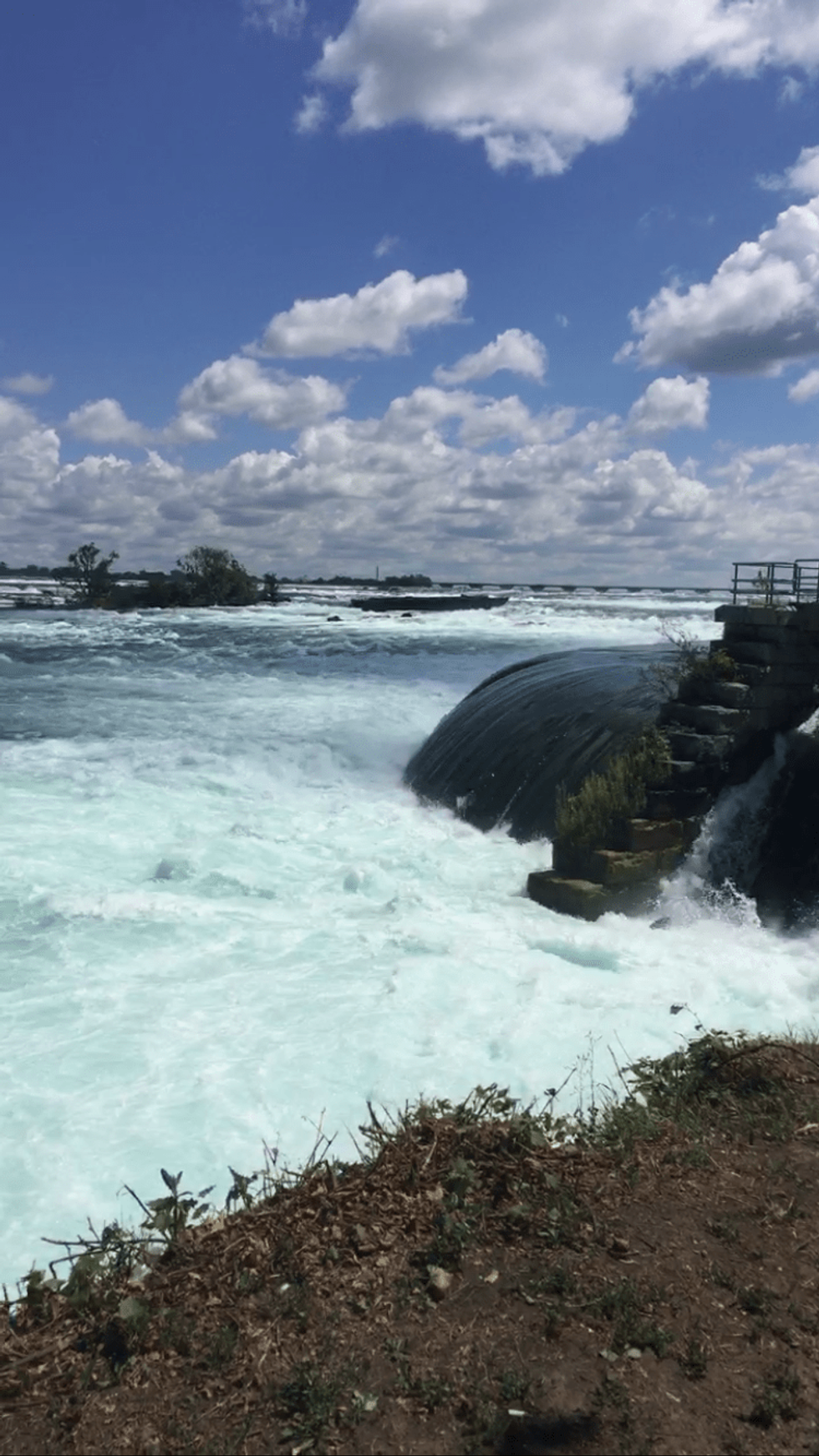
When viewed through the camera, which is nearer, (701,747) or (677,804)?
(677,804)

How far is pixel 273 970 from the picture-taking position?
10000mm

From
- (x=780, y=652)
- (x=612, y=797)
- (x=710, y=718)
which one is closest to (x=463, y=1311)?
(x=612, y=797)

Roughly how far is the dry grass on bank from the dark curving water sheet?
1035cm

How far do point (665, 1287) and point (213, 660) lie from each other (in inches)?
1686

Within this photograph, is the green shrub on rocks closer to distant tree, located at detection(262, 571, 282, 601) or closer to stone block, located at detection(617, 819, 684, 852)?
stone block, located at detection(617, 819, 684, 852)

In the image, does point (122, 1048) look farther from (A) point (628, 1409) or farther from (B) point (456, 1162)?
(A) point (628, 1409)

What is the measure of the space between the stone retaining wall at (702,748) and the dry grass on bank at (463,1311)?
752 centimetres

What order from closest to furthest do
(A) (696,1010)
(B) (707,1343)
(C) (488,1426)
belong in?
1. (C) (488,1426)
2. (B) (707,1343)
3. (A) (696,1010)

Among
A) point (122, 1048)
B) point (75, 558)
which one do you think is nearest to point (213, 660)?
point (122, 1048)

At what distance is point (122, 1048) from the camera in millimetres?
8203

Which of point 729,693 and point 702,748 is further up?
point 729,693

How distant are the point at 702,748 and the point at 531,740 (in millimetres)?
3974

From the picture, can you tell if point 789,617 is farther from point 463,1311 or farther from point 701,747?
point 463,1311

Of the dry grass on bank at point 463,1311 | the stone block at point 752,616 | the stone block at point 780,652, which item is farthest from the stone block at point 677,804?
the dry grass on bank at point 463,1311
